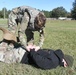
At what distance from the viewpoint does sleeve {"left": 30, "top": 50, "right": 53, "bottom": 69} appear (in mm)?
5899

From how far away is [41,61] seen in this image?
19.3 ft

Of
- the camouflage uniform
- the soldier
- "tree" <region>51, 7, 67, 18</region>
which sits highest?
the soldier

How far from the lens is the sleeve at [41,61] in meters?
5.90

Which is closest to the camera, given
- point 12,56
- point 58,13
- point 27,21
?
point 12,56

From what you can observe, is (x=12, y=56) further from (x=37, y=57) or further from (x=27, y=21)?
(x=27, y=21)

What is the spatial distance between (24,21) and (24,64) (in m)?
1.46

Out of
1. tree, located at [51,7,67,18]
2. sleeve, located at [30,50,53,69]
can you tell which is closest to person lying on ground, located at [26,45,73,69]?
sleeve, located at [30,50,53,69]

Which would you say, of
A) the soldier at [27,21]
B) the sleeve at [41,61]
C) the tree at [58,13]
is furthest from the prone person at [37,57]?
the tree at [58,13]

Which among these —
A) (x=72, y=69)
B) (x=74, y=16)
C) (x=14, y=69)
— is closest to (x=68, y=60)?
(x=72, y=69)

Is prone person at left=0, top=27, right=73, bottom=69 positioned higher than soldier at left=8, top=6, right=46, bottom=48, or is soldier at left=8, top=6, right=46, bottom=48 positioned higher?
soldier at left=8, top=6, right=46, bottom=48

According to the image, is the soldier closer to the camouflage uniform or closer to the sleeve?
the camouflage uniform

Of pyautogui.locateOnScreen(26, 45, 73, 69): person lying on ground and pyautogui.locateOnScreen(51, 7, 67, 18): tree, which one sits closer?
pyautogui.locateOnScreen(26, 45, 73, 69): person lying on ground

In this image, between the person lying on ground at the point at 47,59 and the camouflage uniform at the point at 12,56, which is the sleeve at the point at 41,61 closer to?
the person lying on ground at the point at 47,59

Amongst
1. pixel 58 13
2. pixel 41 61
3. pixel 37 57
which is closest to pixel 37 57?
pixel 37 57
